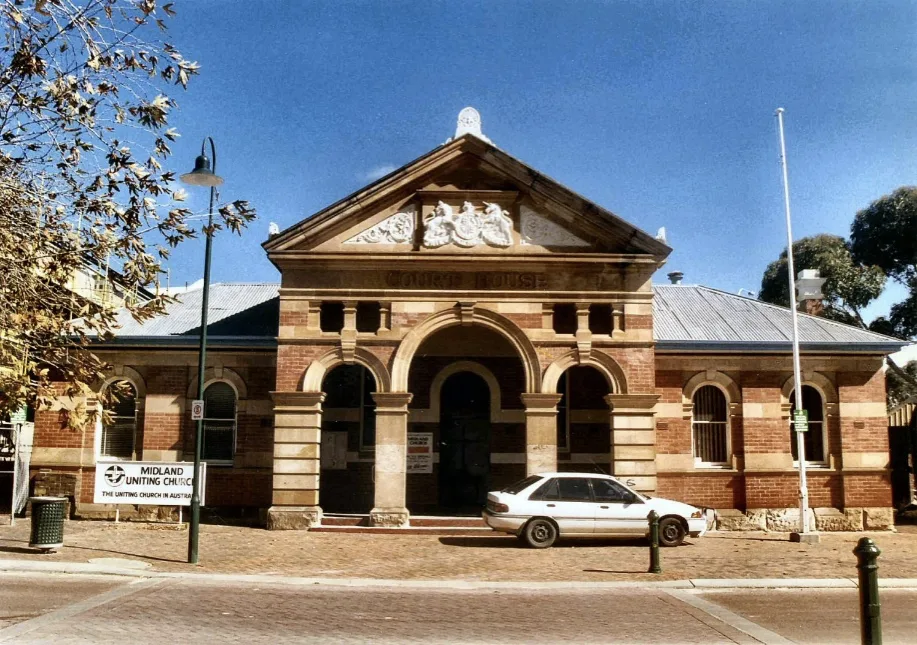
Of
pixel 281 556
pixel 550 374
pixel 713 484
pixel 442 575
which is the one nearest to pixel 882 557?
pixel 713 484

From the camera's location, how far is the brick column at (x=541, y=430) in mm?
19125

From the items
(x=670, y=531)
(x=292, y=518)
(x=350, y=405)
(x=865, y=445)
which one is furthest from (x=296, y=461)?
(x=865, y=445)

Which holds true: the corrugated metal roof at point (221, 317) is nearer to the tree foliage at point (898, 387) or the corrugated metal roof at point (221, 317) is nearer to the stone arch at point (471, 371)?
the stone arch at point (471, 371)

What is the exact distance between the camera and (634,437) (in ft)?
63.4

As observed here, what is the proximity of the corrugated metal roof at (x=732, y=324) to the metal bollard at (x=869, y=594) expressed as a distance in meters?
14.3

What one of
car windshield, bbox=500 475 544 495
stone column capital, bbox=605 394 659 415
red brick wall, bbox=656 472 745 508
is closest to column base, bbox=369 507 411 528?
car windshield, bbox=500 475 544 495

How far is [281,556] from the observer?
50.9ft

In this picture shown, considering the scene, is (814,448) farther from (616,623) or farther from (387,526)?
(616,623)

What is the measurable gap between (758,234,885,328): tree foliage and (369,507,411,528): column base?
877 inches

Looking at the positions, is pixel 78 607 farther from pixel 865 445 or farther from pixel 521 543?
pixel 865 445

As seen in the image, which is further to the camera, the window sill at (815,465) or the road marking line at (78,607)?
the window sill at (815,465)

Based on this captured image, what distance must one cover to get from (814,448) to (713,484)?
9.86 feet

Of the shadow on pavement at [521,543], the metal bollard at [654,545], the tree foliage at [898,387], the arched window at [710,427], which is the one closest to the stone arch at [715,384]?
the arched window at [710,427]

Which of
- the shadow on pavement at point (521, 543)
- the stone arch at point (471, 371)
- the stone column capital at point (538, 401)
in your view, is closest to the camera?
the shadow on pavement at point (521, 543)
